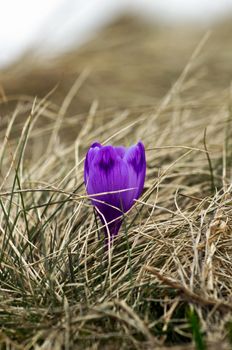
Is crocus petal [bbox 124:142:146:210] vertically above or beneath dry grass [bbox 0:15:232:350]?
above

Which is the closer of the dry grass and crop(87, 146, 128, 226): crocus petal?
the dry grass

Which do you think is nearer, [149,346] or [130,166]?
[149,346]

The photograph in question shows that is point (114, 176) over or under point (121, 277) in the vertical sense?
over

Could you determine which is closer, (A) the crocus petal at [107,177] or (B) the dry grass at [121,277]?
(B) the dry grass at [121,277]

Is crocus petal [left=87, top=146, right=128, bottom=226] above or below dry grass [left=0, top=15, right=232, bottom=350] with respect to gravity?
above

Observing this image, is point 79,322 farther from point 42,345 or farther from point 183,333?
point 183,333

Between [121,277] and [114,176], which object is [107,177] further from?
[121,277]

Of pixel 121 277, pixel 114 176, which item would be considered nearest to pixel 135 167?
pixel 114 176

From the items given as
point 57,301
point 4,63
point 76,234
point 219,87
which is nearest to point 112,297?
point 57,301
